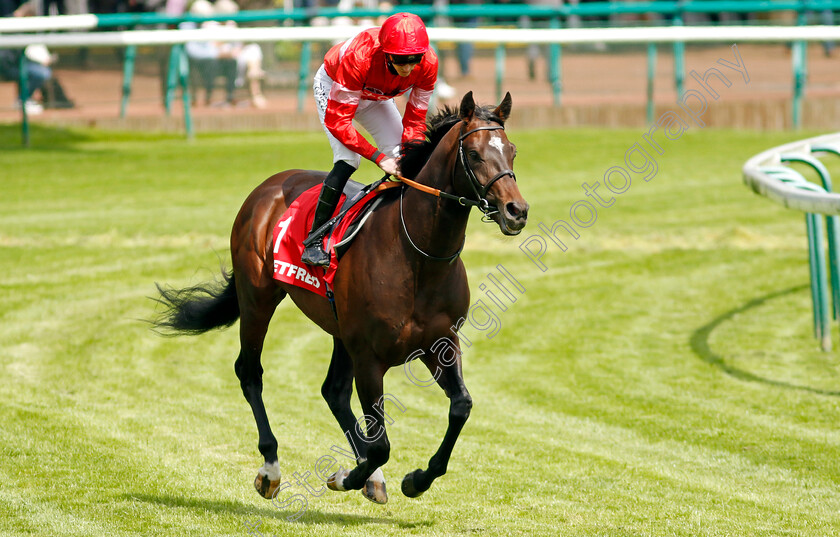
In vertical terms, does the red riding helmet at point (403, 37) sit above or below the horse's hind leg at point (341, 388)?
above

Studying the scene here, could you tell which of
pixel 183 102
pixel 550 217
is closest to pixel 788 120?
pixel 550 217

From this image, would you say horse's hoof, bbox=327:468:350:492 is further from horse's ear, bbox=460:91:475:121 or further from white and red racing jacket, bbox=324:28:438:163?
horse's ear, bbox=460:91:475:121

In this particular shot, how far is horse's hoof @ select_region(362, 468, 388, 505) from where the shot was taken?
5.10 metres

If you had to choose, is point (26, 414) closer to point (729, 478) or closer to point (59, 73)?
point (729, 478)

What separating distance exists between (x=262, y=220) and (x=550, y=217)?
26.0 feet

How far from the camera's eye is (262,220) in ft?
18.9

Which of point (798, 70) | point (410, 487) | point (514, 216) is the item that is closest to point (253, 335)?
point (410, 487)

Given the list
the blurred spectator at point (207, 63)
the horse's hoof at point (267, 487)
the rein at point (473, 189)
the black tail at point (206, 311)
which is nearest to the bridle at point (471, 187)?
the rein at point (473, 189)

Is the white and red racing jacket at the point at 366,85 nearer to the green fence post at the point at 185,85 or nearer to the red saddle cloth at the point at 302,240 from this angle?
the red saddle cloth at the point at 302,240

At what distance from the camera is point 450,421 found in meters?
4.75

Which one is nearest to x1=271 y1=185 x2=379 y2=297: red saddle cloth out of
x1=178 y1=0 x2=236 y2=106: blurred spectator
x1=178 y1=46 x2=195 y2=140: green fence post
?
x1=178 y1=0 x2=236 y2=106: blurred spectator

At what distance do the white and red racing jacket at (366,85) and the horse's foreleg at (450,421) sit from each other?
1043 millimetres

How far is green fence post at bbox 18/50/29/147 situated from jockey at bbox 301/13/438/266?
39.2 ft

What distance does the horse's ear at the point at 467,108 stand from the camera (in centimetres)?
438
